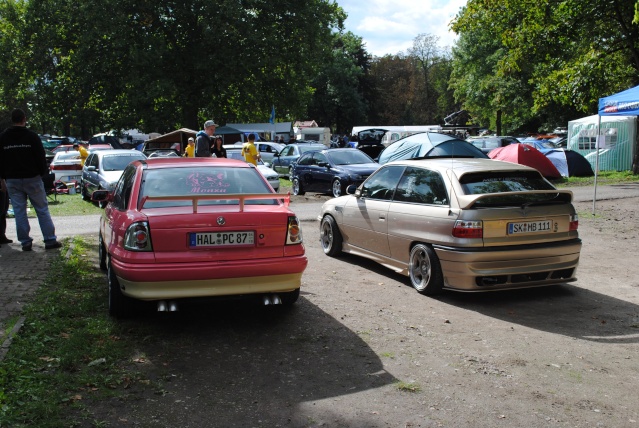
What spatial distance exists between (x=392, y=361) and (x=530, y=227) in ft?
8.88

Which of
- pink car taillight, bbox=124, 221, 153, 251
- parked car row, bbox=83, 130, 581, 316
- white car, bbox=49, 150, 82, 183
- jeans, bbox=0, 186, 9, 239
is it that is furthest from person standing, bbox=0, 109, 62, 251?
white car, bbox=49, 150, 82, 183

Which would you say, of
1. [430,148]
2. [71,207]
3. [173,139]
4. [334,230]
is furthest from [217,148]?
[173,139]

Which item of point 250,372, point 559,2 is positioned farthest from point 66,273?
point 559,2

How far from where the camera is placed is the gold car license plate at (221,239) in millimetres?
5688

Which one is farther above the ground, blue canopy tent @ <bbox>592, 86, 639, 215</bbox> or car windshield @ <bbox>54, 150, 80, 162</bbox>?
blue canopy tent @ <bbox>592, 86, 639, 215</bbox>

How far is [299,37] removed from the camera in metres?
37.8

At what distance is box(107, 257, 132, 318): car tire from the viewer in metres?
6.09

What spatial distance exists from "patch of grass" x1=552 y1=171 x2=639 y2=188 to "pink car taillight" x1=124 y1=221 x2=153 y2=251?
2096 centimetres

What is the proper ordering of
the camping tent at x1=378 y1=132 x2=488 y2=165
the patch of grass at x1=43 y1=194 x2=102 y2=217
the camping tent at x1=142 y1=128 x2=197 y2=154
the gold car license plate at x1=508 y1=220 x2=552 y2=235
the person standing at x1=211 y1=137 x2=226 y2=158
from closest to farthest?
the gold car license plate at x1=508 y1=220 x2=552 y2=235 → the person standing at x1=211 y1=137 x2=226 y2=158 → the patch of grass at x1=43 y1=194 x2=102 y2=217 → the camping tent at x1=378 y1=132 x2=488 y2=165 → the camping tent at x1=142 y1=128 x2=197 y2=154

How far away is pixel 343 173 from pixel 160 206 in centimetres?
1309

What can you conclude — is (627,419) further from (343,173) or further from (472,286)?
(343,173)

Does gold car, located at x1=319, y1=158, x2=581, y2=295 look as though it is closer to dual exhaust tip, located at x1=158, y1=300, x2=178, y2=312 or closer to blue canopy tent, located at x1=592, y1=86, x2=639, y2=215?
dual exhaust tip, located at x1=158, y1=300, x2=178, y2=312

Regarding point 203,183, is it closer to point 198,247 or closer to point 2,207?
point 198,247

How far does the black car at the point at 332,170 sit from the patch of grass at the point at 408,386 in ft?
44.3
